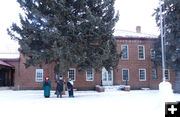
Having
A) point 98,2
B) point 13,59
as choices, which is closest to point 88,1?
point 98,2

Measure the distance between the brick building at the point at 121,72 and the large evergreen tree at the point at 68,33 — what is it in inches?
278

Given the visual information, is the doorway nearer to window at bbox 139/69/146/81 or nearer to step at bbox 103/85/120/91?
step at bbox 103/85/120/91

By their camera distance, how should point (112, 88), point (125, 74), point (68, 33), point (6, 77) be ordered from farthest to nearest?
1. point (6, 77)
2. point (125, 74)
3. point (112, 88)
4. point (68, 33)

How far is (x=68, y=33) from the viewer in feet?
47.5

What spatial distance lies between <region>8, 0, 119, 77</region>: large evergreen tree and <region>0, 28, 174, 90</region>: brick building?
23.2 ft

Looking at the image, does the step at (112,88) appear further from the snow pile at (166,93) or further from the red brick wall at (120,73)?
the snow pile at (166,93)

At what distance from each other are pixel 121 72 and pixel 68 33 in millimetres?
10893

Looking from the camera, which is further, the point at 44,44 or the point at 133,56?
the point at 133,56

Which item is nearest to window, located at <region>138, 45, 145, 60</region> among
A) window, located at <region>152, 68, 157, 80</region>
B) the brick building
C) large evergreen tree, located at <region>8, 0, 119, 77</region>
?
the brick building

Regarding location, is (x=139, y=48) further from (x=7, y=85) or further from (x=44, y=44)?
(x=7, y=85)

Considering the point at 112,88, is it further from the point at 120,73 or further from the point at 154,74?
the point at 154,74

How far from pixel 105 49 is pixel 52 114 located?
780 cm

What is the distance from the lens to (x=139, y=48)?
2361cm

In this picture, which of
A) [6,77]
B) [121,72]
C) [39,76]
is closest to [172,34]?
[121,72]
